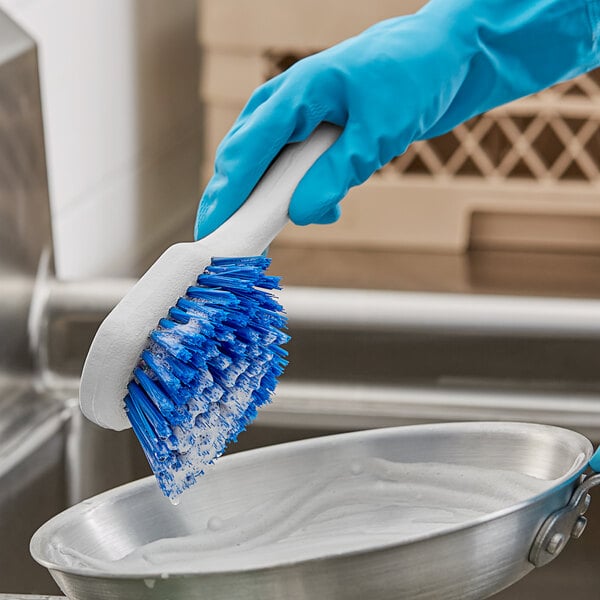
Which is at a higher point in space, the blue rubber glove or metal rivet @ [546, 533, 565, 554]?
the blue rubber glove

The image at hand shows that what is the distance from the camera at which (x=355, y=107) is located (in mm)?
541

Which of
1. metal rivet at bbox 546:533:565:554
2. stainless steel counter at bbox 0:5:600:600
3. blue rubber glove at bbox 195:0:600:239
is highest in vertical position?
blue rubber glove at bbox 195:0:600:239

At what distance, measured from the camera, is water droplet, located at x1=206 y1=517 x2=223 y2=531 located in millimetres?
528

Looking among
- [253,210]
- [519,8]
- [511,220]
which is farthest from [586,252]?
[253,210]

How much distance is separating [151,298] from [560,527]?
183 mm

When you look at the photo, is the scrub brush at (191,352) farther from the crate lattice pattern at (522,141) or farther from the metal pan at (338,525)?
the crate lattice pattern at (522,141)

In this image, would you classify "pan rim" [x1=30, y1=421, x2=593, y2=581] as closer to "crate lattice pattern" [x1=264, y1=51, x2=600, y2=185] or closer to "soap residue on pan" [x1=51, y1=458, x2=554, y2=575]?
"soap residue on pan" [x1=51, y1=458, x2=554, y2=575]

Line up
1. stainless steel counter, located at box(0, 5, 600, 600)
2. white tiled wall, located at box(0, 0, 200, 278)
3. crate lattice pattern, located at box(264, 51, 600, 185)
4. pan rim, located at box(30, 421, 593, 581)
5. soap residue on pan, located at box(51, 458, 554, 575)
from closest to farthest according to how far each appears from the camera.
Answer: pan rim, located at box(30, 421, 593, 581)
soap residue on pan, located at box(51, 458, 554, 575)
stainless steel counter, located at box(0, 5, 600, 600)
white tiled wall, located at box(0, 0, 200, 278)
crate lattice pattern, located at box(264, 51, 600, 185)

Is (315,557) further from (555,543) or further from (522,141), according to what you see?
(522,141)

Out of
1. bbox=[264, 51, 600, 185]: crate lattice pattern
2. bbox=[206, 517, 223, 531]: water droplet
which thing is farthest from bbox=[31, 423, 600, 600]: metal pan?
bbox=[264, 51, 600, 185]: crate lattice pattern

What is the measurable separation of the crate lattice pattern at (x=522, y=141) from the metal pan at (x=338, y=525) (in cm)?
69

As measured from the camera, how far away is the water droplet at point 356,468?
0.56m

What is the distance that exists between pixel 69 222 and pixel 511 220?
0.49m

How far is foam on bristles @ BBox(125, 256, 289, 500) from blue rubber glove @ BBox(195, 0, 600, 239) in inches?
2.0
